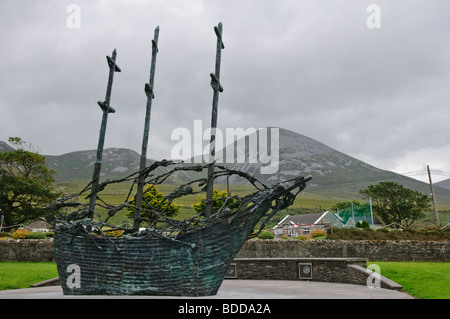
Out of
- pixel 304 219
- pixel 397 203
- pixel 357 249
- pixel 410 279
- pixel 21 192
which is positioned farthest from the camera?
pixel 397 203

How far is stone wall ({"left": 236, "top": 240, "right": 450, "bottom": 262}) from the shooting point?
2000 cm

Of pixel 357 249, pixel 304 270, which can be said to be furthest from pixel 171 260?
pixel 357 249

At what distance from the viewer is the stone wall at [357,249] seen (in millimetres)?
20000

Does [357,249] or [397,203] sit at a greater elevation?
[397,203]

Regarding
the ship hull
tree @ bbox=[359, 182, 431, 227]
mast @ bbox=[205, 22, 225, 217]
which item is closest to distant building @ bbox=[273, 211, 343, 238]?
tree @ bbox=[359, 182, 431, 227]

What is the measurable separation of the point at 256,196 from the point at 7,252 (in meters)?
21.2

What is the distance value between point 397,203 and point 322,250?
45.1m

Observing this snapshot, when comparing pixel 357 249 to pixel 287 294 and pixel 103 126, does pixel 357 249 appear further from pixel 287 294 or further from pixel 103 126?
pixel 103 126

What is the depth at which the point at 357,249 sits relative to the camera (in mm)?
21562

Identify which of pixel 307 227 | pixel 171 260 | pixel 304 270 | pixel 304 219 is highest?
pixel 304 219

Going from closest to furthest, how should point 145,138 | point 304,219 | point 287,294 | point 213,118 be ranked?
1. point 287,294
2. point 213,118
3. point 145,138
4. point 304,219
